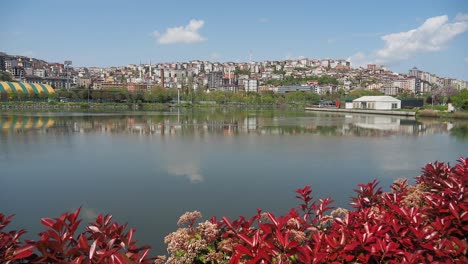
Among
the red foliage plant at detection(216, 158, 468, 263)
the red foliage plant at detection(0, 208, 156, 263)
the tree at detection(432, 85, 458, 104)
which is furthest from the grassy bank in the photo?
the red foliage plant at detection(0, 208, 156, 263)

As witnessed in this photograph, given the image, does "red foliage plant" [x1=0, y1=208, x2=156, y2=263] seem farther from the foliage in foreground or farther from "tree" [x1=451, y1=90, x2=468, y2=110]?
"tree" [x1=451, y1=90, x2=468, y2=110]

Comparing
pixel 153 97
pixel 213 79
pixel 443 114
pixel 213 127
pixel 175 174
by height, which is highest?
pixel 213 79

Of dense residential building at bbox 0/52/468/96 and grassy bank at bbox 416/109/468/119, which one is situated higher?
dense residential building at bbox 0/52/468/96

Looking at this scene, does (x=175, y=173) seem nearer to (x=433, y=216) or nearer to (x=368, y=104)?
(x=433, y=216)

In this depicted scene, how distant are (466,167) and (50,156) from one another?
10632 millimetres

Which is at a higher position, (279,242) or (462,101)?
(462,101)

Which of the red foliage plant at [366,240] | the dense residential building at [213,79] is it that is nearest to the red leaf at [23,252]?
the red foliage plant at [366,240]

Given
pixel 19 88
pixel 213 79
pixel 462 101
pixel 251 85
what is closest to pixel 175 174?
pixel 462 101

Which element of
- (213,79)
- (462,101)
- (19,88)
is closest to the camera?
(462,101)

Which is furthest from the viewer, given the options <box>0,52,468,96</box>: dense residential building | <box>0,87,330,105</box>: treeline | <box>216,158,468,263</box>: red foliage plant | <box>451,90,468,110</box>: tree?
<box>0,52,468,96</box>: dense residential building

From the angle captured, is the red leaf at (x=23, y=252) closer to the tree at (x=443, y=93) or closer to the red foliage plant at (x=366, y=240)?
the red foliage plant at (x=366, y=240)

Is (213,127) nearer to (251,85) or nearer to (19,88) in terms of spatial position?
(19,88)

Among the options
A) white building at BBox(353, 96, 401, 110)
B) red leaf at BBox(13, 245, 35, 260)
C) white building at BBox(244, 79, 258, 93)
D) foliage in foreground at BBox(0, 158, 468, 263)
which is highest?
white building at BBox(244, 79, 258, 93)

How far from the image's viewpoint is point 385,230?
1.77 metres
